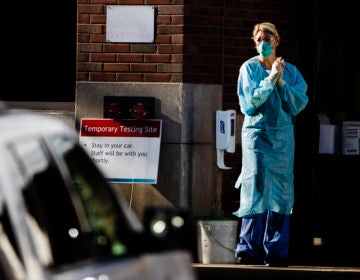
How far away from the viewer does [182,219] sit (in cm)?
347

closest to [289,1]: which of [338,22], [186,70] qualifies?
[338,22]

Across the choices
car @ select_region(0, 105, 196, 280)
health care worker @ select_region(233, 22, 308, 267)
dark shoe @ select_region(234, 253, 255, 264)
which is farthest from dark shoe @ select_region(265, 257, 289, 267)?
car @ select_region(0, 105, 196, 280)

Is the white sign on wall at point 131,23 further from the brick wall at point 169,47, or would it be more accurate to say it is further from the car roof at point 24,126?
the car roof at point 24,126

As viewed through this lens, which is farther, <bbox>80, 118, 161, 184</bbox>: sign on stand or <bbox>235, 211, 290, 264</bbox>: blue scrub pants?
<bbox>80, 118, 161, 184</bbox>: sign on stand

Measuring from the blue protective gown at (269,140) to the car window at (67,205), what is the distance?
23.3ft

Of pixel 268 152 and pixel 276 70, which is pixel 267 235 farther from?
pixel 276 70

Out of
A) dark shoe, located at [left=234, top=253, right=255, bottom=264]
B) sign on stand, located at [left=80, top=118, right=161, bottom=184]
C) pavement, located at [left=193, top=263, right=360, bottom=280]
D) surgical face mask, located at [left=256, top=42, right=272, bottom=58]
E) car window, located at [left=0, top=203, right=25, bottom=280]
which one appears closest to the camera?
car window, located at [left=0, top=203, right=25, bottom=280]

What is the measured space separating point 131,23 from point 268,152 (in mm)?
1988

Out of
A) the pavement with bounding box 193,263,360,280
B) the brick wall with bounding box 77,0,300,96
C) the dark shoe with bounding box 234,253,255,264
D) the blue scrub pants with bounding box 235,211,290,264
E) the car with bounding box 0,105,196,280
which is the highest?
the brick wall with bounding box 77,0,300,96

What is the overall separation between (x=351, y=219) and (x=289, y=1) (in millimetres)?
2254

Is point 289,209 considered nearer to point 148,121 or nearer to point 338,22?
point 148,121

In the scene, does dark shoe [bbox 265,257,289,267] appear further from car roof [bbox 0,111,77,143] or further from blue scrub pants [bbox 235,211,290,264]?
car roof [bbox 0,111,77,143]

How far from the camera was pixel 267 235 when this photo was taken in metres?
10.6

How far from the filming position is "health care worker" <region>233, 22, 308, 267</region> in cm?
1055
